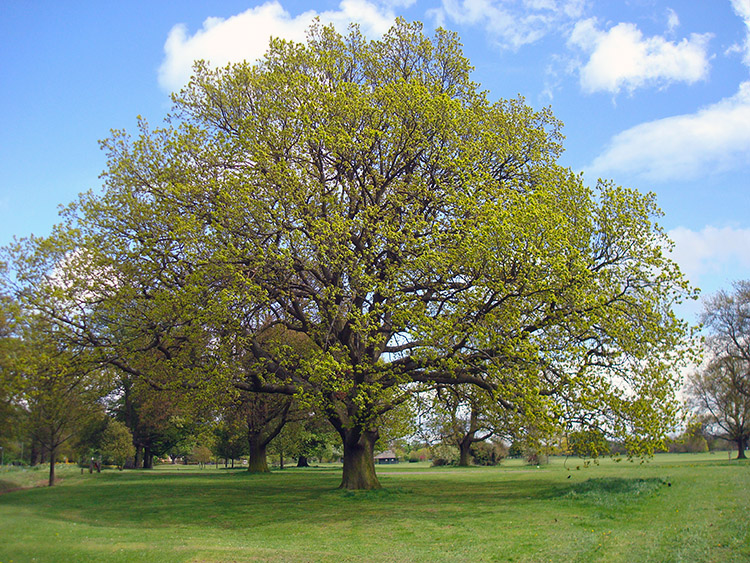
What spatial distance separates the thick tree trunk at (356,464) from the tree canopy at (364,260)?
0.10 m

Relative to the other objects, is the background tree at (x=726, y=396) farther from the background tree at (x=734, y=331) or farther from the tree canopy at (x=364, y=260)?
the tree canopy at (x=364, y=260)

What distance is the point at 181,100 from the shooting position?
85.2 feet

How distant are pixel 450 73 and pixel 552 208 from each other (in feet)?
33.9

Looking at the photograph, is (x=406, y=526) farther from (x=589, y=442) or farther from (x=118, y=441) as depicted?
(x=118, y=441)

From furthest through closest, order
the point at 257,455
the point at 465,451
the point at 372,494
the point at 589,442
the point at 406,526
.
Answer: the point at 465,451 → the point at 257,455 → the point at 372,494 → the point at 589,442 → the point at 406,526

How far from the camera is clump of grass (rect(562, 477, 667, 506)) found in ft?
58.7

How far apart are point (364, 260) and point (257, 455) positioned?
32560 millimetres

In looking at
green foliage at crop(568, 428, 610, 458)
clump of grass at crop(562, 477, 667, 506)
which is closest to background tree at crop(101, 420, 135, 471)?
clump of grass at crop(562, 477, 667, 506)

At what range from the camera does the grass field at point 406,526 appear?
11.2 metres

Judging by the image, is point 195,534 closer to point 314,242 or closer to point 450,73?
point 314,242

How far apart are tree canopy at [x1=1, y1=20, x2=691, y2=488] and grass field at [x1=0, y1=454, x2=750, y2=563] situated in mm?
2986

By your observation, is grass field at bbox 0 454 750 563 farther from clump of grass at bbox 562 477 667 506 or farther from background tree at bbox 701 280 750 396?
background tree at bbox 701 280 750 396

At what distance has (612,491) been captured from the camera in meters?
19.7

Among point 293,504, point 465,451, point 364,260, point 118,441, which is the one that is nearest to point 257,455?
point 118,441
